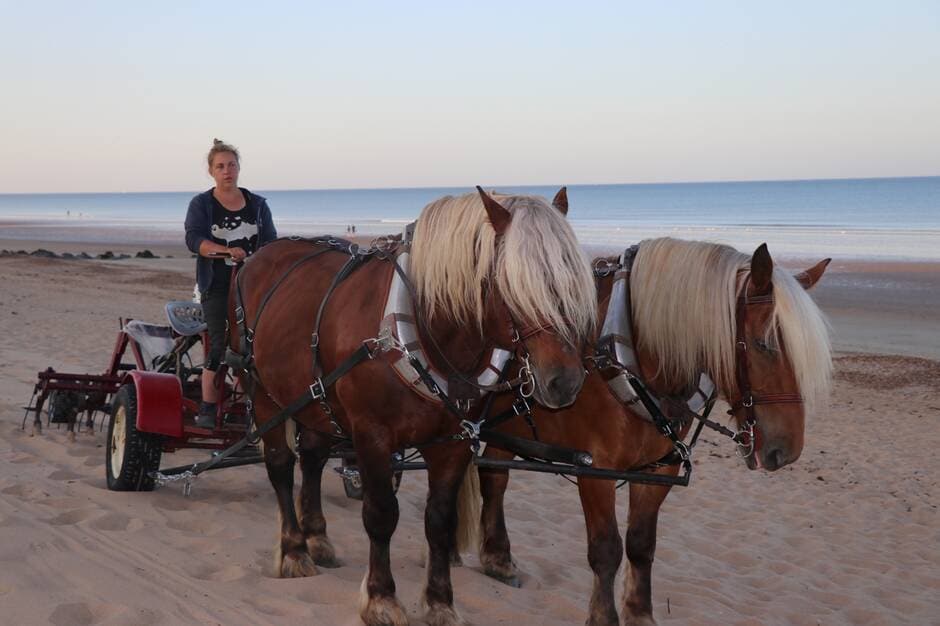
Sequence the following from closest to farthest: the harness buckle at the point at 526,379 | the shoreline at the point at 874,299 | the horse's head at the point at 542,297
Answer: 1. the horse's head at the point at 542,297
2. the harness buckle at the point at 526,379
3. the shoreline at the point at 874,299

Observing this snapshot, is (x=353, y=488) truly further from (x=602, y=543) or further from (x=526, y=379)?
(x=526, y=379)

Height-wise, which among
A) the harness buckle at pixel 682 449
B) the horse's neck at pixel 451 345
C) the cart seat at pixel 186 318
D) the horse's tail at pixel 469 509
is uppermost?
the horse's neck at pixel 451 345

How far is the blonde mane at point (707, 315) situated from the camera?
365 centimetres

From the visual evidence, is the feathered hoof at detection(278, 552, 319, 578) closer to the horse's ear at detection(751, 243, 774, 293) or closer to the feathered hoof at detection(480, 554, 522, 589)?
the feathered hoof at detection(480, 554, 522, 589)

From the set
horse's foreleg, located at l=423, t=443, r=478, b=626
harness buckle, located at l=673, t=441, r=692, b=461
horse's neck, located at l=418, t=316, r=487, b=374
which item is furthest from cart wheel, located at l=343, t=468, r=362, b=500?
harness buckle, located at l=673, t=441, r=692, b=461

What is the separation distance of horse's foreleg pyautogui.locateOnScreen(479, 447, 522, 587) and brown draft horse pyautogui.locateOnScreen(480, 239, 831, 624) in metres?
0.88

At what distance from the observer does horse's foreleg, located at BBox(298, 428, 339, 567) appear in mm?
5051

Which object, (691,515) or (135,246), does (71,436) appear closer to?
(691,515)

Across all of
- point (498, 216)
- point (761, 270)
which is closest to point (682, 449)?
point (761, 270)

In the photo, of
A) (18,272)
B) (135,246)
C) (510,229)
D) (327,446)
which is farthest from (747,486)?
(135,246)

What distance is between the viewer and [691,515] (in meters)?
6.52

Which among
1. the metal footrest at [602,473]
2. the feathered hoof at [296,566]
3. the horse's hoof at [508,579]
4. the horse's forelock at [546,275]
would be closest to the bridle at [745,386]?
the metal footrest at [602,473]

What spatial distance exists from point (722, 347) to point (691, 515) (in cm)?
307

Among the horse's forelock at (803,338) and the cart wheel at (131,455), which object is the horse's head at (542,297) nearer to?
the horse's forelock at (803,338)
